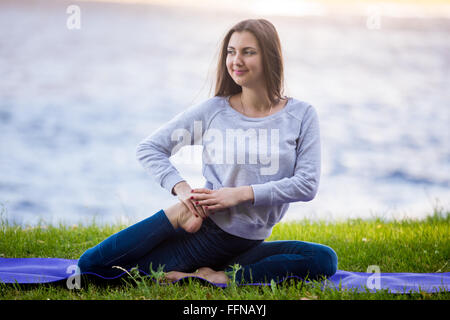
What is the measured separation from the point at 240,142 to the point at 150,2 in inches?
1417

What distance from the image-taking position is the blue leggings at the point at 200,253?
9.44ft

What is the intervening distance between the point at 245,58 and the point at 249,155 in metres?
0.53

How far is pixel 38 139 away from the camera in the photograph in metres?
17.0

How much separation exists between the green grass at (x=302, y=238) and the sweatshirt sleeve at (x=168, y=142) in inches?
23.2

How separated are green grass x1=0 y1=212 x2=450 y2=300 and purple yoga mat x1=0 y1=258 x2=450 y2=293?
0.08m

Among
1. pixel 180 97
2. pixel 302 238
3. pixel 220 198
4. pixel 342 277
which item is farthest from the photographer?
pixel 180 97

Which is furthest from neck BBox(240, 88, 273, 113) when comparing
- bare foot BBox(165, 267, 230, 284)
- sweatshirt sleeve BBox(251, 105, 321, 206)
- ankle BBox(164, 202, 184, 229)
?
bare foot BBox(165, 267, 230, 284)

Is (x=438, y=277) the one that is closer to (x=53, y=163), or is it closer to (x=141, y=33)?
(x=53, y=163)

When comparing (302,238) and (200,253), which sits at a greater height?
(200,253)

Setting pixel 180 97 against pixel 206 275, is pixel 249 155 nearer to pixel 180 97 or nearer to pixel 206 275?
pixel 206 275

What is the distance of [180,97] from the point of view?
21078 mm

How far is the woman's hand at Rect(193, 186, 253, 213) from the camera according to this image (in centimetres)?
277

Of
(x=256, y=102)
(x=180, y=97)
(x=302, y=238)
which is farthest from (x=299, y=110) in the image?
(x=180, y=97)

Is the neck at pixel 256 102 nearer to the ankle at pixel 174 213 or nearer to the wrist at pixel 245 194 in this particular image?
the wrist at pixel 245 194
